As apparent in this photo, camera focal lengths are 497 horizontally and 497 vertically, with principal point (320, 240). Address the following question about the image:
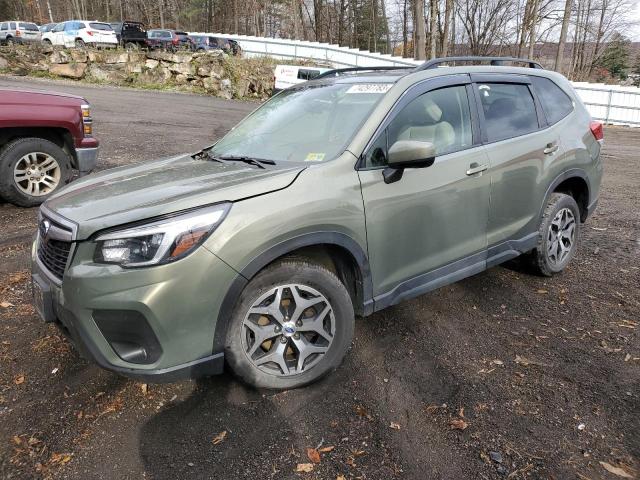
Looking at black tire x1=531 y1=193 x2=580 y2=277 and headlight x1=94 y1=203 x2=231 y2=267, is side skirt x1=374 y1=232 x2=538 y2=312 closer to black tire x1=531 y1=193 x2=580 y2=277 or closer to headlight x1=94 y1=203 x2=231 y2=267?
black tire x1=531 y1=193 x2=580 y2=277

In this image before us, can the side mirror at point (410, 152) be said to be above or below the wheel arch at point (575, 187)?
above

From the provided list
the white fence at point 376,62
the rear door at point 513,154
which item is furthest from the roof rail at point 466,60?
the white fence at point 376,62

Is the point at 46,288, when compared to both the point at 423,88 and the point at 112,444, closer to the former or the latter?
the point at 112,444

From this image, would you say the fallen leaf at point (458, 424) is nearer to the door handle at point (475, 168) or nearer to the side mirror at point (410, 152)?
the side mirror at point (410, 152)

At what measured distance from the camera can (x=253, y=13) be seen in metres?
44.7

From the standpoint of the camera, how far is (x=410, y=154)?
9.43 ft

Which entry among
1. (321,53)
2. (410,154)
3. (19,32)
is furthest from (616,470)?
(19,32)

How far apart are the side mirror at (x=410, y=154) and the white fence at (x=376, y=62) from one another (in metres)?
19.4

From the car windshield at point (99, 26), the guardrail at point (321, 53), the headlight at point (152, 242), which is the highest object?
the car windshield at point (99, 26)

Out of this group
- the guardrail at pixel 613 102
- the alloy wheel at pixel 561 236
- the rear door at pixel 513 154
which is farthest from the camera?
the guardrail at pixel 613 102

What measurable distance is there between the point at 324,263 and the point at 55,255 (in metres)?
1.46

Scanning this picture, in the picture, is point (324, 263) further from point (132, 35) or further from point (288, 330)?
point (132, 35)

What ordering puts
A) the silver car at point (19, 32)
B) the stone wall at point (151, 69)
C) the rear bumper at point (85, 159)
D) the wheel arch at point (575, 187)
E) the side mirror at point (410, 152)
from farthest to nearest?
1. the silver car at point (19, 32)
2. the stone wall at point (151, 69)
3. the rear bumper at point (85, 159)
4. the wheel arch at point (575, 187)
5. the side mirror at point (410, 152)

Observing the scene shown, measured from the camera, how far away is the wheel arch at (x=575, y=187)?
13.8ft
